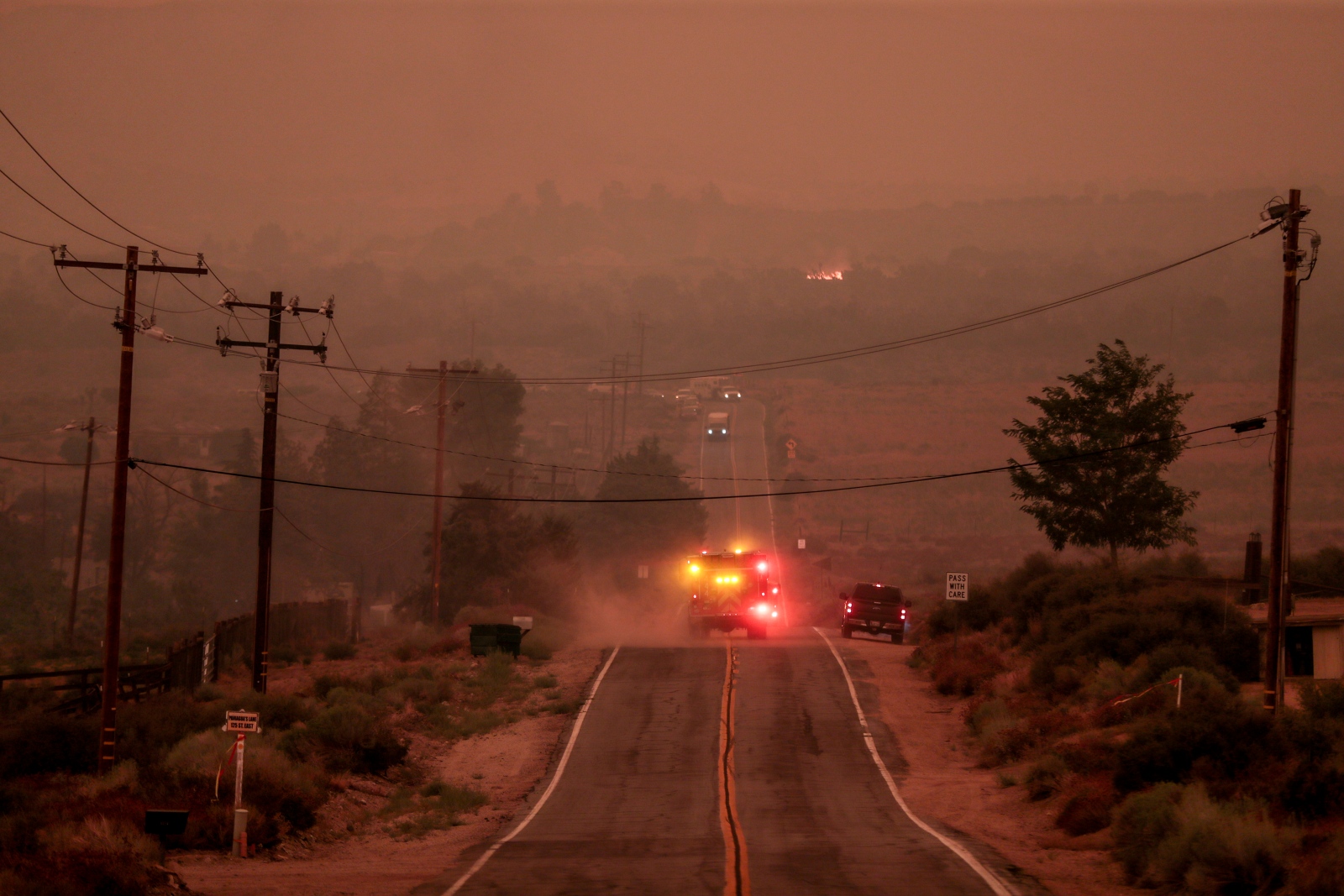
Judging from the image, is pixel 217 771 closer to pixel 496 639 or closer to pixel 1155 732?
pixel 1155 732

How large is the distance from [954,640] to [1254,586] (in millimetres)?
9703

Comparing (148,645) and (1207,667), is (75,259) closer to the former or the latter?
(1207,667)

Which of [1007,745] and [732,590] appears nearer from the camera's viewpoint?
[1007,745]

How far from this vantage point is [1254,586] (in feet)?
112

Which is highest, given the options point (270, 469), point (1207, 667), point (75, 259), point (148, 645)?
point (75, 259)

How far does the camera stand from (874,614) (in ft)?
161

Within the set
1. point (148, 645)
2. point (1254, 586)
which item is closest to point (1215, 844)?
point (1254, 586)

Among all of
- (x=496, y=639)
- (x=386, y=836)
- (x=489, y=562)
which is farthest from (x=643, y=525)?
(x=386, y=836)

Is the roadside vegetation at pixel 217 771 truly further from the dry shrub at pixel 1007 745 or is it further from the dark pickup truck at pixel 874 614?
the dark pickup truck at pixel 874 614

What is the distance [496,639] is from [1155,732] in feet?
88.5

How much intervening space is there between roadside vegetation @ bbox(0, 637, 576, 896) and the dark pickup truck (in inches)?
685

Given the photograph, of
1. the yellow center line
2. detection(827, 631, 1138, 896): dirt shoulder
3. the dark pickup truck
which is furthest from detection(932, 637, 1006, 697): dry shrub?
the dark pickup truck

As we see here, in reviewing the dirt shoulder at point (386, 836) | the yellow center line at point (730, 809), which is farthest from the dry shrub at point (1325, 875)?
the dirt shoulder at point (386, 836)

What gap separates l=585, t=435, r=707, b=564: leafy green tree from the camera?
100500 millimetres
